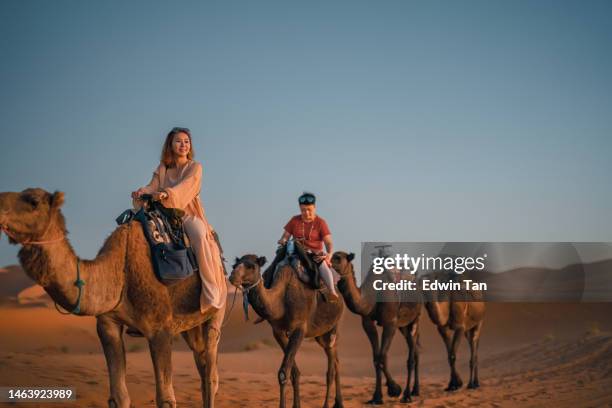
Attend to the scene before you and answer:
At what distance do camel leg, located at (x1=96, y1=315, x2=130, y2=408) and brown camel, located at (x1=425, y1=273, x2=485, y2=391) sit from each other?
9.67 meters

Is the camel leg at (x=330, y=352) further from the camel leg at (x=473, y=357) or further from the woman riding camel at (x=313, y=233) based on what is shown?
the camel leg at (x=473, y=357)

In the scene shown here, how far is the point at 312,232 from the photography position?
1215cm

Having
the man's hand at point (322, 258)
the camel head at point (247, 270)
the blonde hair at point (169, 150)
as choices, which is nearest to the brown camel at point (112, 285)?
the blonde hair at point (169, 150)

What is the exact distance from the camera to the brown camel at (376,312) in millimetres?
14250

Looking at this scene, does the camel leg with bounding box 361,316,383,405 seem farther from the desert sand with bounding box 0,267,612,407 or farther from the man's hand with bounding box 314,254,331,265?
the man's hand with bounding box 314,254,331,265

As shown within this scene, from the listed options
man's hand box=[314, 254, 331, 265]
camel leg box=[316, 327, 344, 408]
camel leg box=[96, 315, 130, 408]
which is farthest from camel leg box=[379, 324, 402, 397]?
camel leg box=[96, 315, 130, 408]

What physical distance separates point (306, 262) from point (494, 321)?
27680mm

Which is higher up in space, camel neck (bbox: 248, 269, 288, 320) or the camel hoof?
camel neck (bbox: 248, 269, 288, 320)

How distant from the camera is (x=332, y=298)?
12.6 m

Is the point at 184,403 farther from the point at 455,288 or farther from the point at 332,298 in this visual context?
the point at 455,288

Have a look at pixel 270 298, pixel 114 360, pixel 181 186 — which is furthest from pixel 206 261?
pixel 270 298

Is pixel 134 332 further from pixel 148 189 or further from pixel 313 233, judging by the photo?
pixel 313 233

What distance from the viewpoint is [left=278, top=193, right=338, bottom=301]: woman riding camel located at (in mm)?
12117

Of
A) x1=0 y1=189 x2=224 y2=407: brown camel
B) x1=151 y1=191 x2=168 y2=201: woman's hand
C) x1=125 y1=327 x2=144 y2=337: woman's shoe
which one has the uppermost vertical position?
x1=151 y1=191 x2=168 y2=201: woman's hand
